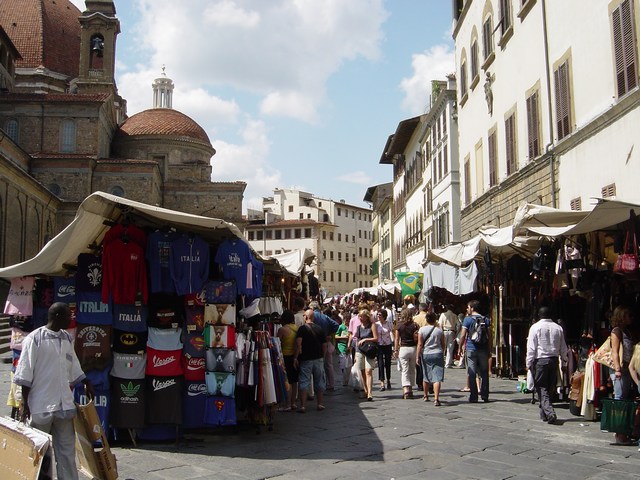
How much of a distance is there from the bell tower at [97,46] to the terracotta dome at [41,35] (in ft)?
9.82

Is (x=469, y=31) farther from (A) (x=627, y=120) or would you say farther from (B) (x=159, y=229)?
(B) (x=159, y=229)

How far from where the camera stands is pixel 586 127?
11.8 m

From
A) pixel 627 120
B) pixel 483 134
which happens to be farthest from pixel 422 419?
pixel 483 134

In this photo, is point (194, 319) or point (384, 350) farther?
point (384, 350)

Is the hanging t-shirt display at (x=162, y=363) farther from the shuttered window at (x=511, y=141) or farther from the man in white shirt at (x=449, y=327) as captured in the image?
the shuttered window at (x=511, y=141)

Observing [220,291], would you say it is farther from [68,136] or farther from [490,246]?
[68,136]

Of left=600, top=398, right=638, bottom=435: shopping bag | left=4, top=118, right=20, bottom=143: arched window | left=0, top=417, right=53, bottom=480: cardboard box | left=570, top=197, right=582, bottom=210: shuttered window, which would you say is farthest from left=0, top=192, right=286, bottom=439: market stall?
left=4, top=118, right=20, bottom=143: arched window

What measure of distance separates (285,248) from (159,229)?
70.9 m

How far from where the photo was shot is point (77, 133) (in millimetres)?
42938

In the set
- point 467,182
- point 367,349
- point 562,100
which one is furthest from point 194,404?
point 467,182

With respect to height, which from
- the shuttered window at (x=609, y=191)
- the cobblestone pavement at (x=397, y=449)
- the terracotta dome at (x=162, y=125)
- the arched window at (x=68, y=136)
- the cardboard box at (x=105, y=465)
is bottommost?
the cobblestone pavement at (x=397, y=449)

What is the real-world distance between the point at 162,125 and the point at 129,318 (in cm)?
4603

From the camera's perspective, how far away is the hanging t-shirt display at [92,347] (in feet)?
23.0

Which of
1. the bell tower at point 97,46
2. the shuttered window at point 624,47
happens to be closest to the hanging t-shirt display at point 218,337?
the shuttered window at point 624,47
